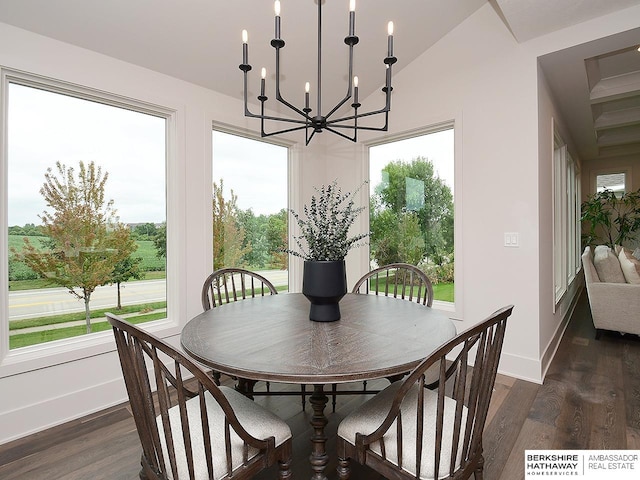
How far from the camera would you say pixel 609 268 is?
357cm

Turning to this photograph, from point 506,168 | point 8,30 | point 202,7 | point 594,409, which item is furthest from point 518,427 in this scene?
point 8,30

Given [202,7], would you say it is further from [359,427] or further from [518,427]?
[518,427]

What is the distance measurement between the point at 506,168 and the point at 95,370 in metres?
3.49

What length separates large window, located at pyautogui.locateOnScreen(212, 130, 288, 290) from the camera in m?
3.18

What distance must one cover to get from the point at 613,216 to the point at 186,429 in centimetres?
805

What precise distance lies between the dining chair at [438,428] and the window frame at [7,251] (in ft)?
6.52

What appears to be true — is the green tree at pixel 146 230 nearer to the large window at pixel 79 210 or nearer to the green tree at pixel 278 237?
the large window at pixel 79 210

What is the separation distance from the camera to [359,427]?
127cm

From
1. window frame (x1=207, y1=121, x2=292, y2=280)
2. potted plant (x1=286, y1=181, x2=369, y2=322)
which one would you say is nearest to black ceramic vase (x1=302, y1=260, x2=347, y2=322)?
potted plant (x1=286, y1=181, x2=369, y2=322)

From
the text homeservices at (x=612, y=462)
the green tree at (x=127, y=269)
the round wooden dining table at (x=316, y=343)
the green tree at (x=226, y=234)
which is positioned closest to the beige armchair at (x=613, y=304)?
the text homeservices at (x=612, y=462)

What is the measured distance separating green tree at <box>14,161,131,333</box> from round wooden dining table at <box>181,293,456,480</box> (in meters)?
1.15

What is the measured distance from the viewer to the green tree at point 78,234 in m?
2.22

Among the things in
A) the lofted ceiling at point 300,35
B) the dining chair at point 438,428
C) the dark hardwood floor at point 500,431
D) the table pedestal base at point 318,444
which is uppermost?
the lofted ceiling at point 300,35

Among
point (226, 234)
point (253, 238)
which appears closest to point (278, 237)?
point (253, 238)
